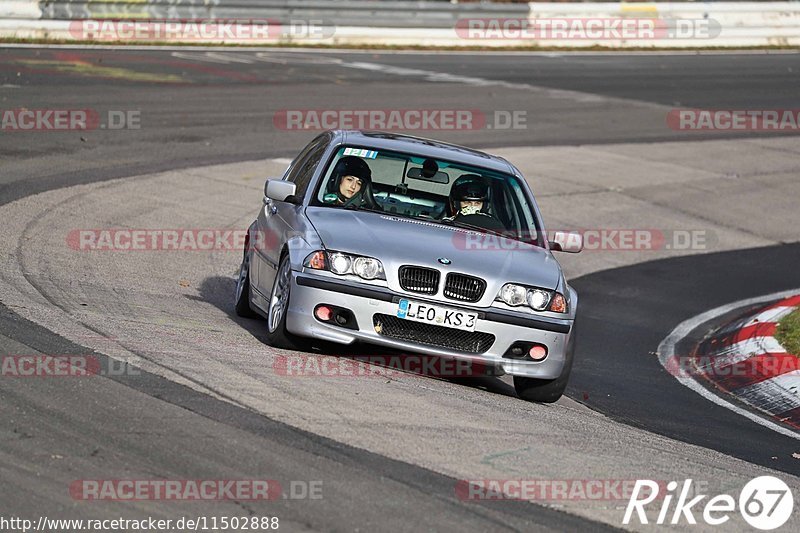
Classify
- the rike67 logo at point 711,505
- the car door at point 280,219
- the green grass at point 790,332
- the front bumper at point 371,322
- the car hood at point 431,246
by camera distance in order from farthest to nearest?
the green grass at point 790,332 < the car door at point 280,219 < the car hood at point 431,246 < the front bumper at point 371,322 < the rike67 logo at point 711,505

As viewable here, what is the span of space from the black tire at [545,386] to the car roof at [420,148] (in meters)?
1.76

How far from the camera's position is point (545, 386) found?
27.3ft

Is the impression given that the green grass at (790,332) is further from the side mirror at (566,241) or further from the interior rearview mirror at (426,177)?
the interior rearview mirror at (426,177)

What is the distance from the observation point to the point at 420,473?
5.95 metres

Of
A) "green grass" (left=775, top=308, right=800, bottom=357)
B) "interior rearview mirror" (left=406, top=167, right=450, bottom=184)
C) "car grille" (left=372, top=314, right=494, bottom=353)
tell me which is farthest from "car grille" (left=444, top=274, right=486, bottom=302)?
"green grass" (left=775, top=308, right=800, bottom=357)

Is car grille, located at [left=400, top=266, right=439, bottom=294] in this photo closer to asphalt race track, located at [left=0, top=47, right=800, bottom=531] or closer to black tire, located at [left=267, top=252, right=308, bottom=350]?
asphalt race track, located at [left=0, top=47, right=800, bottom=531]

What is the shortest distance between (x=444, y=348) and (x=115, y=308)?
8.78 ft

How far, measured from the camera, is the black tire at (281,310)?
26.6ft

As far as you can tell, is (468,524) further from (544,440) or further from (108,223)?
(108,223)

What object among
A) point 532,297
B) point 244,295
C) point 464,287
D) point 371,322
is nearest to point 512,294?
point 532,297

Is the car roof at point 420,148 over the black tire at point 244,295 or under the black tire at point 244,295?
over

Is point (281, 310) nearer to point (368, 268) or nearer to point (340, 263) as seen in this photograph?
point (340, 263)

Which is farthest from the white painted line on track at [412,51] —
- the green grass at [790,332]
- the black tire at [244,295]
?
the green grass at [790,332]

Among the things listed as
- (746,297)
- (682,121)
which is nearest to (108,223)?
(746,297)
